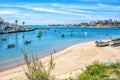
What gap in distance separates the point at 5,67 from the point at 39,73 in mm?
17080

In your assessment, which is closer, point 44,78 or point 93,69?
point 44,78

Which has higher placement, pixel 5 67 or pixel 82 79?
pixel 82 79

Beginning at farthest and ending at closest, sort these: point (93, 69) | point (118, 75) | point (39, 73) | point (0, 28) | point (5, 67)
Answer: point (0, 28), point (5, 67), point (93, 69), point (118, 75), point (39, 73)

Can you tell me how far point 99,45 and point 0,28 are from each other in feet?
286

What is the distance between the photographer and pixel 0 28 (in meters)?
119

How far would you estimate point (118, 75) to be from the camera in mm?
10906

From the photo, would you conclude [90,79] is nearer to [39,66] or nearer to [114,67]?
[39,66]

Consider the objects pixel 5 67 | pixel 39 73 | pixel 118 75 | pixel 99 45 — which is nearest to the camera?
pixel 39 73

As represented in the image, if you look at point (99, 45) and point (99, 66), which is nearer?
point (99, 66)

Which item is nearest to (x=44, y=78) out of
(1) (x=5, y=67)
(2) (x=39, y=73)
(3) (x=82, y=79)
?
(2) (x=39, y=73)

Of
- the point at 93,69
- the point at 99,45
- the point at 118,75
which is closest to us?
the point at 118,75

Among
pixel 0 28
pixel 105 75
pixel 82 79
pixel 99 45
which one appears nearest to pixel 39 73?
pixel 82 79

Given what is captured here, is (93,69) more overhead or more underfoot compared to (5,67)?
more overhead

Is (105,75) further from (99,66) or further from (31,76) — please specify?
(31,76)
